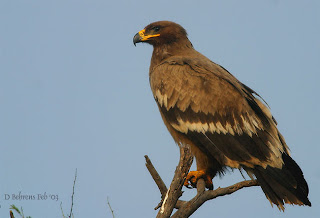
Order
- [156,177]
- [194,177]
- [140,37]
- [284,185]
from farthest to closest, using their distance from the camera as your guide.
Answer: [140,37]
[194,177]
[284,185]
[156,177]

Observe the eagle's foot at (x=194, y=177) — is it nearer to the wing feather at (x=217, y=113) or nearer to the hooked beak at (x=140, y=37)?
the wing feather at (x=217, y=113)

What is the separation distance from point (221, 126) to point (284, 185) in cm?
116

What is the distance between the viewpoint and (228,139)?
20.4 ft

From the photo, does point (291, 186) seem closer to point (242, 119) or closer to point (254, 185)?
point (254, 185)

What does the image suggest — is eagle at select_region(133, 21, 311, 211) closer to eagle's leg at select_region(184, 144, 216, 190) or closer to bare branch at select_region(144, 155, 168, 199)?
eagle's leg at select_region(184, 144, 216, 190)

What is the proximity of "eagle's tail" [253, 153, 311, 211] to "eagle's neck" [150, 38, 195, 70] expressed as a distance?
104 inches

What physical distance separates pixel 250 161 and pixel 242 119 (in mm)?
657

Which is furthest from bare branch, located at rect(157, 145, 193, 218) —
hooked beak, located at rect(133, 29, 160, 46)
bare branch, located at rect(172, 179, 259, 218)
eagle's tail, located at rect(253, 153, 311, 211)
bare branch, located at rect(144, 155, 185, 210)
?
hooked beak, located at rect(133, 29, 160, 46)

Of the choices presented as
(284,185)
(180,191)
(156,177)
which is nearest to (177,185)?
(180,191)

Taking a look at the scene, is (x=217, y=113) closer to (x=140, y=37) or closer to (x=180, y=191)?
(x=180, y=191)

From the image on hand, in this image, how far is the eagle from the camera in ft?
18.9

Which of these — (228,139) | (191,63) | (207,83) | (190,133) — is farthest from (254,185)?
(191,63)

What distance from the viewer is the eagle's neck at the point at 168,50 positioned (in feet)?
25.2

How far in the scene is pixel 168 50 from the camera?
7.76 metres
